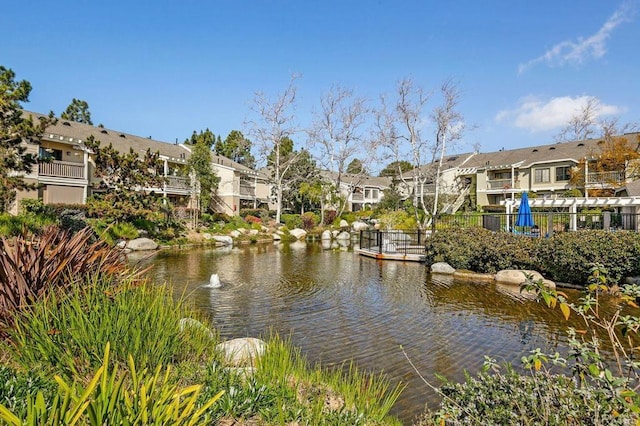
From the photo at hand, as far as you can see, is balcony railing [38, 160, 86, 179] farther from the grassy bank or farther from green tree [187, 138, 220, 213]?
the grassy bank

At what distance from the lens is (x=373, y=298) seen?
34.8 feet

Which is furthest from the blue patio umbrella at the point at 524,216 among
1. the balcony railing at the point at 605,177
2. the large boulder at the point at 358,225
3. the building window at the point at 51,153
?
the building window at the point at 51,153

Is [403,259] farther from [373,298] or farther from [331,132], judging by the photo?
[331,132]

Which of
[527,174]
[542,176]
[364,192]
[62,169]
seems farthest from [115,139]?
[542,176]

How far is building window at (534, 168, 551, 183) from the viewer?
3812cm

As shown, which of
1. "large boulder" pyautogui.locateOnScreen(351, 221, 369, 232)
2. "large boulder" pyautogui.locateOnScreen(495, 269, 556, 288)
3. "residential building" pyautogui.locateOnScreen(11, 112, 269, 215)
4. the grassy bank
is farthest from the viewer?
"large boulder" pyautogui.locateOnScreen(351, 221, 369, 232)

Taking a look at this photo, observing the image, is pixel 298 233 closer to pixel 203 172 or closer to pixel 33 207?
pixel 203 172

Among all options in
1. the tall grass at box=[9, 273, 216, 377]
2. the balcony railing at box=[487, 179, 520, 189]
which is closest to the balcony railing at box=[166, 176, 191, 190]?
the tall grass at box=[9, 273, 216, 377]

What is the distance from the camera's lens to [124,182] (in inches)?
893

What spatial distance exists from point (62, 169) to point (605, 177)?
41.3 meters

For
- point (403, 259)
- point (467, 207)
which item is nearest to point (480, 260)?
point (403, 259)

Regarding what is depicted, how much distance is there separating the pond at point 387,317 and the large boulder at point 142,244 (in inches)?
264

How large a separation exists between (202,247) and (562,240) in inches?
770

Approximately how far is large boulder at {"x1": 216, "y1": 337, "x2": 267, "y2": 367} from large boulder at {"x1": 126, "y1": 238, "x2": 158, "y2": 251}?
17.8 m
